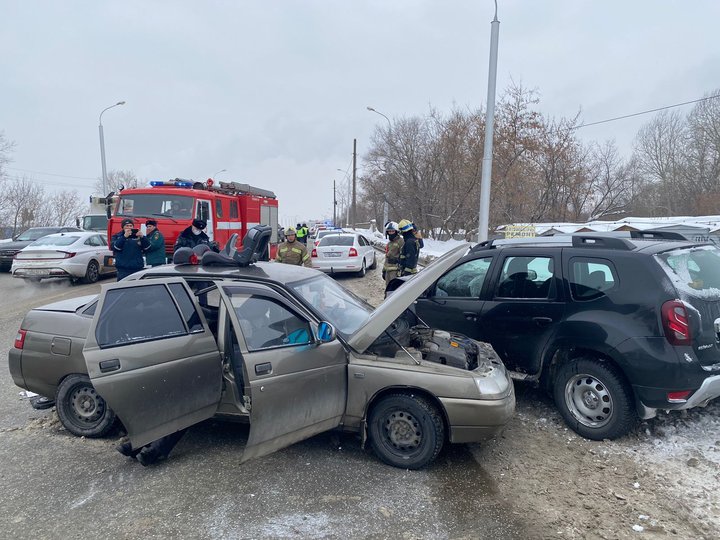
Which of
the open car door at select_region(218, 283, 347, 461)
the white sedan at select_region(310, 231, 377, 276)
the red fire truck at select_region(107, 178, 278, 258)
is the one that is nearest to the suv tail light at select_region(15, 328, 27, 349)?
the open car door at select_region(218, 283, 347, 461)

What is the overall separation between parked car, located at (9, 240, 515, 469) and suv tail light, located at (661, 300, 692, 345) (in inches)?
50.9

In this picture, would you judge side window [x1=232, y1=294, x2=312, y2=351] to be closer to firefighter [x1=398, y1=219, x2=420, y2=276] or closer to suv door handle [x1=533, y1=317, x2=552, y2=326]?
suv door handle [x1=533, y1=317, x2=552, y2=326]

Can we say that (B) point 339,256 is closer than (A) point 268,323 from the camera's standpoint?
No

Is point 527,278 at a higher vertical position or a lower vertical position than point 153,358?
higher

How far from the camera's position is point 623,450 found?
4.05 m

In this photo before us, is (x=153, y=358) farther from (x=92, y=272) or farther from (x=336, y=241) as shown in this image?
(x=336, y=241)

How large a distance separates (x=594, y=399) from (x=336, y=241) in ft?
40.5

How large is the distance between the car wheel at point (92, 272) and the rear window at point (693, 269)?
45.7 ft

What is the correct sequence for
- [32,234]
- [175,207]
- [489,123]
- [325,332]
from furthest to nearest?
[32,234] < [175,207] < [489,123] < [325,332]

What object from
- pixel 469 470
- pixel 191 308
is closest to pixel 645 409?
pixel 469 470

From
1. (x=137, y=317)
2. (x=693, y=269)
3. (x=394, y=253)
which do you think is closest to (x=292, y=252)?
(x=394, y=253)

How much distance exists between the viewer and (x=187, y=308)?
400 centimetres

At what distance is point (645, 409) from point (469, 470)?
5.11ft

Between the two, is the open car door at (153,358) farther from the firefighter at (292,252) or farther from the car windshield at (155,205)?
the car windshield at (155,205)
